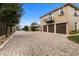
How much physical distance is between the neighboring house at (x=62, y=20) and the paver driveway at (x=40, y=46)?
67 cm

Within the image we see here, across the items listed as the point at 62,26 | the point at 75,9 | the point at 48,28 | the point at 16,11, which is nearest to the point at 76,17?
the point at 75,9

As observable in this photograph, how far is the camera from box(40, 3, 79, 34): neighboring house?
29.0ft

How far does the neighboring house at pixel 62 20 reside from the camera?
29.0 ft

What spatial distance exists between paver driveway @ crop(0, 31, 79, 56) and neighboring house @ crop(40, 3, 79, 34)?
0.67 m

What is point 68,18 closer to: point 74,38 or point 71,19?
point 71,19

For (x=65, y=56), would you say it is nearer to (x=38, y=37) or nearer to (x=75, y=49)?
(x=75, y=49)

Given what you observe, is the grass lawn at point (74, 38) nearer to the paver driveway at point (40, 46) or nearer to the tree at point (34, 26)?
the paver driveway at point (40, 46)

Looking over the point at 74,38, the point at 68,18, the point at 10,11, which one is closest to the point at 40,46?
the point at 74,38

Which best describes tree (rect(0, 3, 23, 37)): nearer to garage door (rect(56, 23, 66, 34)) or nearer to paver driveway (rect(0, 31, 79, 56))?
paver driveway (rect(0, 31, 79, 56))

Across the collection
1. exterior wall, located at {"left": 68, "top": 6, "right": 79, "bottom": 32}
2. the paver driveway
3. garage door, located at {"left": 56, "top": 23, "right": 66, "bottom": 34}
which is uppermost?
exterior wall, located at {"left": 68, "top": 6, "right": 79, "bottom": 32}

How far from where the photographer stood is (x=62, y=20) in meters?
9.95

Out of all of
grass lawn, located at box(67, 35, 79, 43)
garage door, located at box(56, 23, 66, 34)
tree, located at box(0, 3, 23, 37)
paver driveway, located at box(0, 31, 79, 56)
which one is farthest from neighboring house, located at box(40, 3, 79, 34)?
tree, located at box(0, 3, 23, 37)

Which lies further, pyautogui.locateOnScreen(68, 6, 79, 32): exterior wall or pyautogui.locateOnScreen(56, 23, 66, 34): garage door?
pyautogui.locateOnScreen(56, 23, 66, 34): garage door

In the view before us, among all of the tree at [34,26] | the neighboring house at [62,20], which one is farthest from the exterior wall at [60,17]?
the tree at [34,26]
